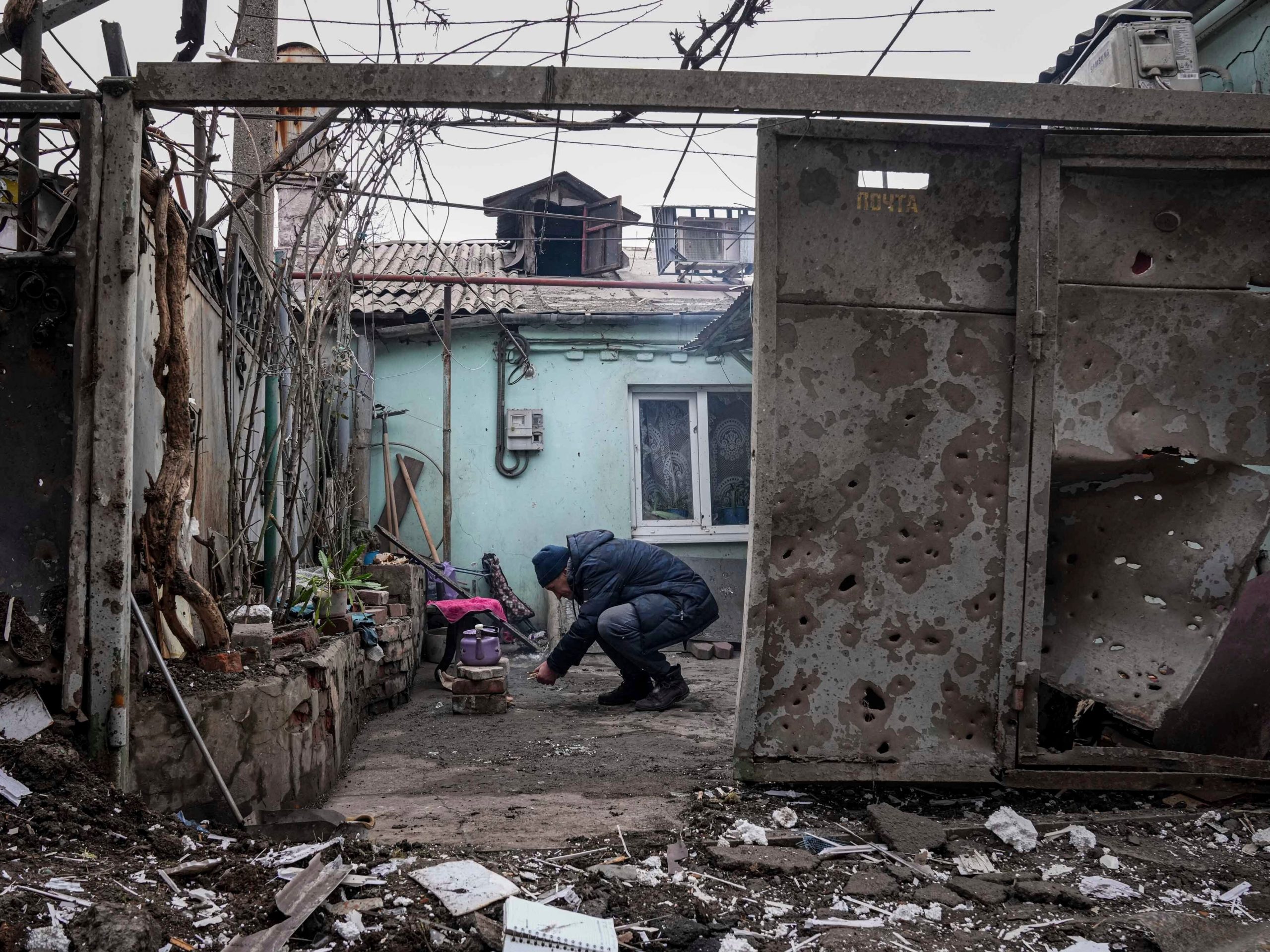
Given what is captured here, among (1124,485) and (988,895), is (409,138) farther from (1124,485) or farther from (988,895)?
(988,895)

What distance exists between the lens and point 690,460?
10.5m

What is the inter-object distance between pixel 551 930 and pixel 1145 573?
9.58 ft

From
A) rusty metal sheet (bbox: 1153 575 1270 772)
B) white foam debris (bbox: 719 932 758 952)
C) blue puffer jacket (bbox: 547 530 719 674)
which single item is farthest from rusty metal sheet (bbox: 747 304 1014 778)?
blue puffer jacket (bbox: 547 530 719 674)

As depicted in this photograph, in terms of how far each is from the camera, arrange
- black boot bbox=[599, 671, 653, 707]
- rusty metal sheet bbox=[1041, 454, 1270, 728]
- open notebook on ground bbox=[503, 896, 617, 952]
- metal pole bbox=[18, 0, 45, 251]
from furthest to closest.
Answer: black boot bbox=[599, 671, 653, 707] → rusty metal sheet bbox=[1041, 454, 1270, 728] → metal pole bbox=[18, 0, 45, 251] → open notebook on ground bbox=[503, 896, 617, 952]

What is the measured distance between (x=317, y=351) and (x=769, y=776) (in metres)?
3.94

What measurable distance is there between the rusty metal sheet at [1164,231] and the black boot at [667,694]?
3.87m

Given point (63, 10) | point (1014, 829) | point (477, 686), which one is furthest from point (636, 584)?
point (63, 10)

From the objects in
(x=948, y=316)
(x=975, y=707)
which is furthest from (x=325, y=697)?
(x=948, y=316)

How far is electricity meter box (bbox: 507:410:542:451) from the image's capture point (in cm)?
1004

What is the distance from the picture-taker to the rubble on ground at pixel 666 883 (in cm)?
246

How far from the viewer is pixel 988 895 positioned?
115 inches

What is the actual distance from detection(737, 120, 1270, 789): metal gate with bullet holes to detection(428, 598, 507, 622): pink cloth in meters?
4.16

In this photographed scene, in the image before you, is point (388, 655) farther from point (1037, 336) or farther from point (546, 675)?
point (1037, 336)

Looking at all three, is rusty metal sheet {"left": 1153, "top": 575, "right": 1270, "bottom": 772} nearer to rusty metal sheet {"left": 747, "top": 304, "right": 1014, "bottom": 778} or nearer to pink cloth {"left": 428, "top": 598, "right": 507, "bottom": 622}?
rusty metal sheet {"left": 747, "top": 304, "right": 1014, "bottom": 778}
